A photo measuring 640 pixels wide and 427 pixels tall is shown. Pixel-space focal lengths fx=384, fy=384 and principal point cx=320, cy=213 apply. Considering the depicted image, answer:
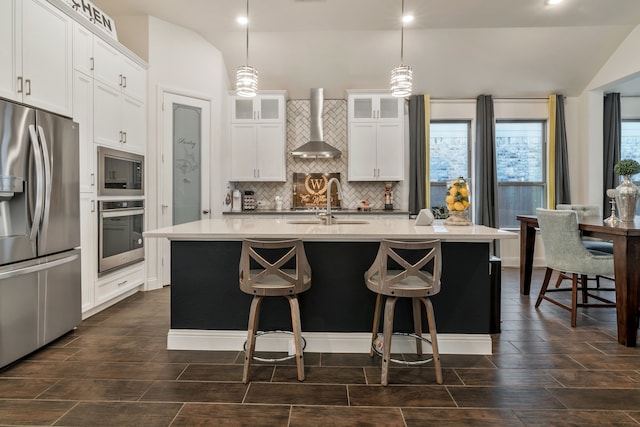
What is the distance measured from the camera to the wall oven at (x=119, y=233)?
11.7 ft

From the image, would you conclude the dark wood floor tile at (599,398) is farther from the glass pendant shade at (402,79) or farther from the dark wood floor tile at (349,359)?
the glass pendant shade at (402,79)

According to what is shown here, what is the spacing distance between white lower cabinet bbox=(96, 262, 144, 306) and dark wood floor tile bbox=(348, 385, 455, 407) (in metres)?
2.61

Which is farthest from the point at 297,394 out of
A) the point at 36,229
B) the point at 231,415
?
the point at 36,229

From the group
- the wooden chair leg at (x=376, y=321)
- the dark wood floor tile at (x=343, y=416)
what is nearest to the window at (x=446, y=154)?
the wooden chair leg at (x=376, y=321)

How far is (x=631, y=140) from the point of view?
6062 mm

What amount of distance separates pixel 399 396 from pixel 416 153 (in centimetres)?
434

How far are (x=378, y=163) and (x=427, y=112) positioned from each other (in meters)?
1.12

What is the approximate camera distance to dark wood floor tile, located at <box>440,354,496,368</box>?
2.49m

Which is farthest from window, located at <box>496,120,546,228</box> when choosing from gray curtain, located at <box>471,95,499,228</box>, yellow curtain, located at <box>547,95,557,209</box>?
gray curtain, located at <box>471,95,499,228</box>

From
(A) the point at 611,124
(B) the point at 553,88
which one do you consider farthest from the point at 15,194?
(A) the point at 611,124

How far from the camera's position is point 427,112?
5.86 m

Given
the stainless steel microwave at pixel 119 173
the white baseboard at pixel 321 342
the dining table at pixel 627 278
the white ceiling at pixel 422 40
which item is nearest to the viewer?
the white baseboard at pixel 321 342

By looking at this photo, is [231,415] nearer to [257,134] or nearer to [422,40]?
[257,134]

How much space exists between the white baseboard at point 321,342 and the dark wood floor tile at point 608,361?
1.95 feet
